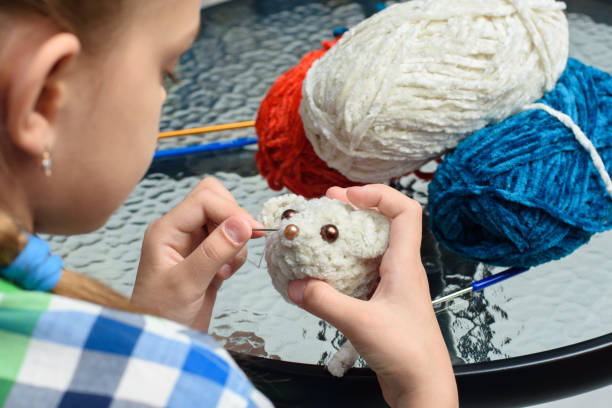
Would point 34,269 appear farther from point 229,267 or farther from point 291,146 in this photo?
point 291,146

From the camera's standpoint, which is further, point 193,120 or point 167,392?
point 193,120

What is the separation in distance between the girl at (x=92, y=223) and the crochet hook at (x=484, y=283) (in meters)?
0.21

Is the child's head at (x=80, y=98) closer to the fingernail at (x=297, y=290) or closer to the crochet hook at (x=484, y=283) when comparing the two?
the fingernail at (x=297, y=290)

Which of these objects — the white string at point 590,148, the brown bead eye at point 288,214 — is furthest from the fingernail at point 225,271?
the white string at point 590,148

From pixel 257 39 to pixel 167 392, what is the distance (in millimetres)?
785

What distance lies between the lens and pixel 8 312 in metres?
0.27

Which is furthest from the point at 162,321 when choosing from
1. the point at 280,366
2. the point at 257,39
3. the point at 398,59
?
the point at 257,39

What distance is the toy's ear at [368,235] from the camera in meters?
0.41

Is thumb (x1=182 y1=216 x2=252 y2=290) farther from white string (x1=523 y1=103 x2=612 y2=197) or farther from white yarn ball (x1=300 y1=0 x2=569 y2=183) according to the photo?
white string (x1=523 y1=103 x2=612 y2=197)

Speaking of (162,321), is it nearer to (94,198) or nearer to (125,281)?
(94,198)

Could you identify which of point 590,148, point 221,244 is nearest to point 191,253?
point 221,244

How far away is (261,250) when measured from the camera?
2.20 feet

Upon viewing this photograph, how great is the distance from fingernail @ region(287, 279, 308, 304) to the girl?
0.08 ft

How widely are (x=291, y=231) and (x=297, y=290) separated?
0.06 metres
